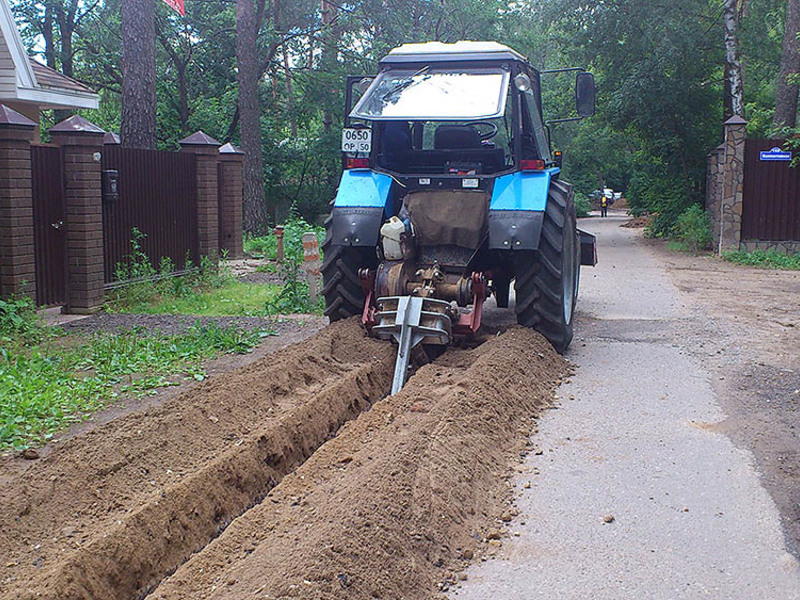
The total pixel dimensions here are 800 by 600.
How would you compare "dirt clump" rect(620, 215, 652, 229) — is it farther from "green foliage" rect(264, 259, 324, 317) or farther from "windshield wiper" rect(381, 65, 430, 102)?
"windshield wiper" rect(381, 65, 430, 102)

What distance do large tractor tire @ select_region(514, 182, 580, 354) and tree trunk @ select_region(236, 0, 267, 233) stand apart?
15.3 m

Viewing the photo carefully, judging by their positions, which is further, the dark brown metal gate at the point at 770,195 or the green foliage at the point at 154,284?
the dark brown metal gate at the point at 770,195

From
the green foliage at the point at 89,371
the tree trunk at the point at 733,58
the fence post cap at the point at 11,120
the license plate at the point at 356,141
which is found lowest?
the green foliage at the point at 89,371

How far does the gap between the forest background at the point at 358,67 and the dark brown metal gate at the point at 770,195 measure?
81 cm

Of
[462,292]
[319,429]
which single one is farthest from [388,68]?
[319,429]

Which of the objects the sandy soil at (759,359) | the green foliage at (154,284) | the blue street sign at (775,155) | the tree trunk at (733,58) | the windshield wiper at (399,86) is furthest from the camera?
the tree trunk at (733,58)

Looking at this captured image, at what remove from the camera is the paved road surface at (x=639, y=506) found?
4.13 m

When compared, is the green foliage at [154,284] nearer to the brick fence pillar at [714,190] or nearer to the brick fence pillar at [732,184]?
the brick fence pillar at [732,184]

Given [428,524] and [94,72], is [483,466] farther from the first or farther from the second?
[94,72]

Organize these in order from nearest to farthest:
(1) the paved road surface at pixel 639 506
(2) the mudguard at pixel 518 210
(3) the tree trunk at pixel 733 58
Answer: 1. (1) the paved road surface at pixel 639 506
2. (2) the mudguard at pixel 518 210
3. (3) the tree trunk at pixel 733 58

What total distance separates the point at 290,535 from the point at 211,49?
2539 centimetres

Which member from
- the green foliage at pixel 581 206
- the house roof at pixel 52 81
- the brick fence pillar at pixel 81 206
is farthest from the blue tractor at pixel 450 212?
the green foliage at pixel 581 206

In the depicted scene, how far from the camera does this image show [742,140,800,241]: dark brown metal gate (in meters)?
18.9

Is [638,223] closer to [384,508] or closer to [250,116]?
[250,116]
